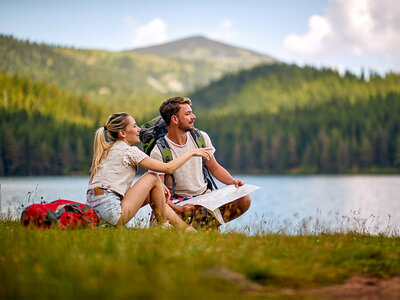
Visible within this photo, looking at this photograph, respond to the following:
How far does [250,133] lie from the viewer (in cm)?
14362

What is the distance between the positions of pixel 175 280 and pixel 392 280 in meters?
2.36

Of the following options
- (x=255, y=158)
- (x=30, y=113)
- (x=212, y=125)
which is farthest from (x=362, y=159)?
(x=30, y=113)

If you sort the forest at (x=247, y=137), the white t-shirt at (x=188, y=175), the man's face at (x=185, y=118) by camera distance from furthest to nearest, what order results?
the forest at (x=247, y=137)
the white t-shirt at (x=188, y=175)
the man's face at (x=185, y=118)

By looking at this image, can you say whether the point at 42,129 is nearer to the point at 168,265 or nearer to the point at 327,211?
the point at 327,211

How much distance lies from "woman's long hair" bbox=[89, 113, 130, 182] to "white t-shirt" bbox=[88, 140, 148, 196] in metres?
0.10

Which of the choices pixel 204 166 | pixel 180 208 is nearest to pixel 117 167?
pixel 180 208

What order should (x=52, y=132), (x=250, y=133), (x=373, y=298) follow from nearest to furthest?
(x=373, y=298) → (x=52, y=132) → (x=250, y=133)

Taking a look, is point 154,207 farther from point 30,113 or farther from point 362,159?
point 30,113

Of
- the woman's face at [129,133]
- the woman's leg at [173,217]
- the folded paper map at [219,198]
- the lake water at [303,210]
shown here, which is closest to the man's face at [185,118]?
the woman's face at [129,133]

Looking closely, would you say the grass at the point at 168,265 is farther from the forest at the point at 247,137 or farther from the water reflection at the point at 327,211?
the forest at the point at 247,137

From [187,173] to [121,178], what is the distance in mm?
1482

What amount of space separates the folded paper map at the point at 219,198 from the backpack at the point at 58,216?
5.71 ft

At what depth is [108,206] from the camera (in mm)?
7547

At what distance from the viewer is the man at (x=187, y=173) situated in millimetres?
8477
